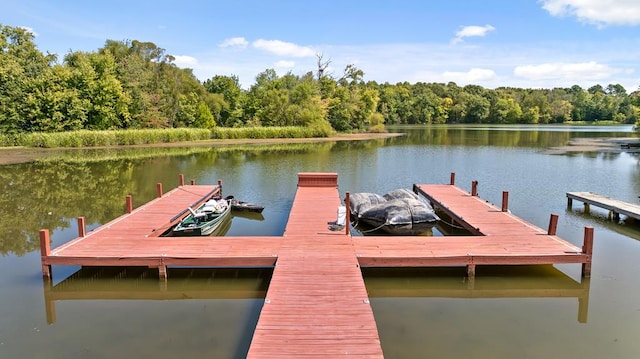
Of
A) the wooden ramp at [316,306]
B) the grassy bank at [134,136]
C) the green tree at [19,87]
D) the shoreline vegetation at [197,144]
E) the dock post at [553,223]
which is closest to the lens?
the wooden ramp at [316,306]

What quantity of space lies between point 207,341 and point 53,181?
68.0 ft

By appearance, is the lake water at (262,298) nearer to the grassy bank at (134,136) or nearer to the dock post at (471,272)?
the dock post at (471,272)

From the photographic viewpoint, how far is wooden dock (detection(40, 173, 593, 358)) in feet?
20.9

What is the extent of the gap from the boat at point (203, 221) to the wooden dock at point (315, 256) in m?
0.45

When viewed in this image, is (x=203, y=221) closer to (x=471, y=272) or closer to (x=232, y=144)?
(x=471, y=272)

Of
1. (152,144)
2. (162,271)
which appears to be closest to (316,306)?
(162,271)

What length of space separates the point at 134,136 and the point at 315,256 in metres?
41.0

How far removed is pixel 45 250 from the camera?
380 inches

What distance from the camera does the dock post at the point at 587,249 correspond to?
9.57m

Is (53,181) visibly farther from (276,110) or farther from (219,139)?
(276,110)

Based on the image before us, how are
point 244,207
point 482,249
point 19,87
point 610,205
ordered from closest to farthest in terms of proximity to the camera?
point 482,249, point 610,205, point 244,207, point 19,87

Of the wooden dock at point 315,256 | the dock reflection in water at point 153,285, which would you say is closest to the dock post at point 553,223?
the wooden dock at point 315,256

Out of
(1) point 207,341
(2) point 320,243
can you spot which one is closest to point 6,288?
(1) point 207,341

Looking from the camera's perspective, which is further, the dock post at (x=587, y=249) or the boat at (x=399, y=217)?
the boat at (x=399, y=217)
